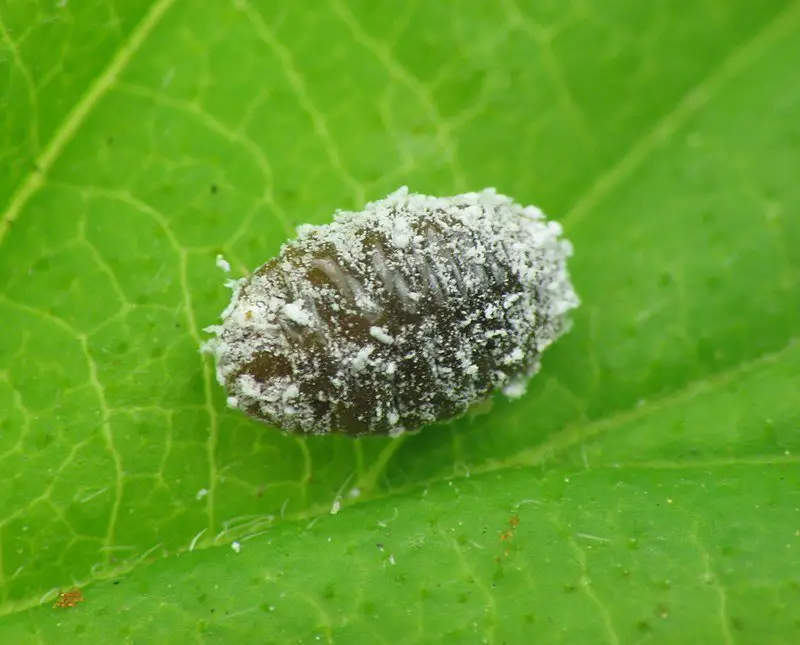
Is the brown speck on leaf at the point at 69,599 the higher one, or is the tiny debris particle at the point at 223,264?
the tiny debris particle at the point at 223,264

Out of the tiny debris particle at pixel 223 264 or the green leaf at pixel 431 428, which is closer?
the green leaf at pixel 431 428

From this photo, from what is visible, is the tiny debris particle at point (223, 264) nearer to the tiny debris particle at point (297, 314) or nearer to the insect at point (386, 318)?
the insect at point (386, 318)

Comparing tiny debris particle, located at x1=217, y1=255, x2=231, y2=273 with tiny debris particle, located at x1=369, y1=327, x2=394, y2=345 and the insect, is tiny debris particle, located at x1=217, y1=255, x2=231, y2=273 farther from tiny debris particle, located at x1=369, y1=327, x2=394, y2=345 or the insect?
tiny debris particle, located at x1=369, y1=327, x2=394, y2=345

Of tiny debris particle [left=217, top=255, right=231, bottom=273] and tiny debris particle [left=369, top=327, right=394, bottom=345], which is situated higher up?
tiny debris particle [left=217, top=255, right=231, bottom=273]

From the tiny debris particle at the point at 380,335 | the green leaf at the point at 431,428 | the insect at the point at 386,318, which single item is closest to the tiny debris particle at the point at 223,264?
the green leaf at the point at 431,428

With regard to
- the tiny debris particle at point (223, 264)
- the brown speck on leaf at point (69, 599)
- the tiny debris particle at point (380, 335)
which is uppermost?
the tiny debris particle at point (223, 264)

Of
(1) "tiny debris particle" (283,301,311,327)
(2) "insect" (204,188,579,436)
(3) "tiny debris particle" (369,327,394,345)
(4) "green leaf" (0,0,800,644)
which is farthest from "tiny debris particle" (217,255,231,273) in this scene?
(3) "tiny debris particle" (369,327,394,345)

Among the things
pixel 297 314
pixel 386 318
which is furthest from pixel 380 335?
pixel 297 314

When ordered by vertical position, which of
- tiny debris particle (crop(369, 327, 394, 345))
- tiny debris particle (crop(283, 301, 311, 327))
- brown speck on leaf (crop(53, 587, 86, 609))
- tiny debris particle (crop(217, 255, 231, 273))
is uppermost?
tiny debris particle (crop(217, 255, 231, 273))
